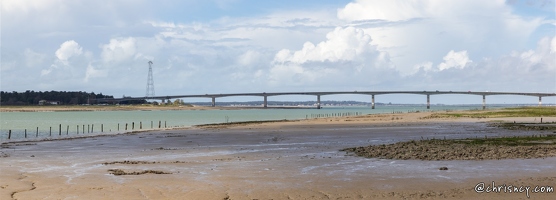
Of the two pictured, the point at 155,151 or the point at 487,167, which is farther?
the point at 155,151

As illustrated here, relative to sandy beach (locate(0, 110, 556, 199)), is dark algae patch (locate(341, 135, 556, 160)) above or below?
above

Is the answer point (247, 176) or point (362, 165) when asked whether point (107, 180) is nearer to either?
point (247, 176)

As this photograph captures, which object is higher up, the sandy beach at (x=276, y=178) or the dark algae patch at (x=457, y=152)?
the dark algae patch at (x=457, y=152)

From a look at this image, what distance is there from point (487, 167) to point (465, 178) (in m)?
2.92

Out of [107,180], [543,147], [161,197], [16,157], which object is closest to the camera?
[161,197]

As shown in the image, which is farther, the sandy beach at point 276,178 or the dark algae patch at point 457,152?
the dark algae patch at point 457,152

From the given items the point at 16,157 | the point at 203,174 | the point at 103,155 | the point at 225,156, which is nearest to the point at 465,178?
the point at 203,174

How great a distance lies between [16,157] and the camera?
93.7 ft

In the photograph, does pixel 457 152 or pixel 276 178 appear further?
pixel 457 152

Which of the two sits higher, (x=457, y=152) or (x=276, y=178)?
(x=457, y=152)

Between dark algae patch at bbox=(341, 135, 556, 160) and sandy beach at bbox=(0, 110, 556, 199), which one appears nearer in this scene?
sandy beach at bbox=(0, 110, 556, 199)

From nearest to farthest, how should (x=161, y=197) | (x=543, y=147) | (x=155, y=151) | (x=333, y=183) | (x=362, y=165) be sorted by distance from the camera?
(x=161, y=197), (x=333, y=183), (x=362, y=165), (x=543, y=147), (x=155, y=151)

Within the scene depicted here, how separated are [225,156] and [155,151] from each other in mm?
6226

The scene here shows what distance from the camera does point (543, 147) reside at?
26.1 m
